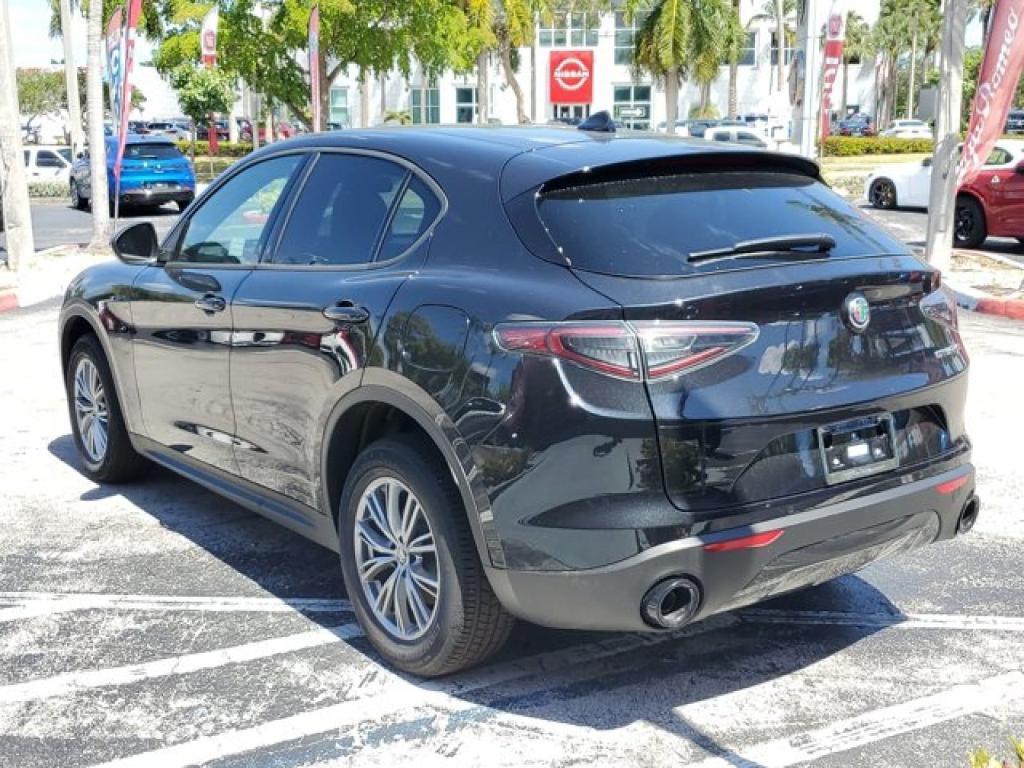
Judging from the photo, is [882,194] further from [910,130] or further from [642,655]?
[910,130]

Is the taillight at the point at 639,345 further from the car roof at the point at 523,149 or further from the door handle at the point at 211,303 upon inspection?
the door handle at the point at 211,303

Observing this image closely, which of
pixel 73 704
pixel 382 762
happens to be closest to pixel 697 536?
pixel 382 762

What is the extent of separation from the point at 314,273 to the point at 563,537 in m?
1.52

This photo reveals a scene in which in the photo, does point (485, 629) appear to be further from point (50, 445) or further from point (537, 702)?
point (50, 445)

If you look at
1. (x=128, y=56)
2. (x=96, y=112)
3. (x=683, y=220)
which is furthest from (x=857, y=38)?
(x=683, y=220)

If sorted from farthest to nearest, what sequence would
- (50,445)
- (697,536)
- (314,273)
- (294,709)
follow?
(50,445) < (314,273) < (294,709) < (697,536)

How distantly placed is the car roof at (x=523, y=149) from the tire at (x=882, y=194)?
2025cm

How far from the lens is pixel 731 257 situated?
3404 millimetres

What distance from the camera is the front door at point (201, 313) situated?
4641mm

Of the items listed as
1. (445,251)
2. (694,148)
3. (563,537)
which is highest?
(694,148)

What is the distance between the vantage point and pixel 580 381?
3150 millimetres

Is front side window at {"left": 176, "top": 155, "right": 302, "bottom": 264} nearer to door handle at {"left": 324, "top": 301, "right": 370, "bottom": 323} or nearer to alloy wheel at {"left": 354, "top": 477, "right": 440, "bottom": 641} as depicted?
door handle at {"left": 324, "top": 301, "right": 370, "bottom": 323}

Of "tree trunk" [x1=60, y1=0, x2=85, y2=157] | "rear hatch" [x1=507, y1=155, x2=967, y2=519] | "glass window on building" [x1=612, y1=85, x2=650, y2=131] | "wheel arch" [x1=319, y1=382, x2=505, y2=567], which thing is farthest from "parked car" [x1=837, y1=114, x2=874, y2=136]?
"wheel arch" [x1=319, y1=382, x2=505, y2=567]

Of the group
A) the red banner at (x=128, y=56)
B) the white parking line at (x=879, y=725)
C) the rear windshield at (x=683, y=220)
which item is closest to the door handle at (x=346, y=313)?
the rear windshield at (x=683, y=220)
